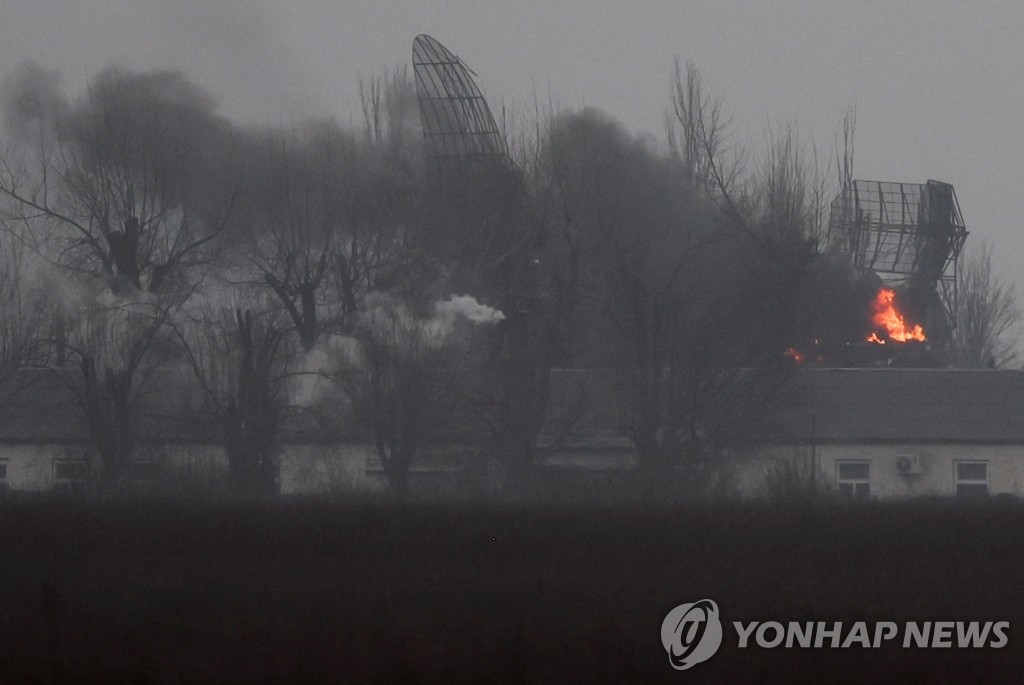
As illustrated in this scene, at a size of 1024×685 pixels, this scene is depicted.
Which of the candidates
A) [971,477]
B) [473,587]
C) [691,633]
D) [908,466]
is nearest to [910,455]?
[908,466]

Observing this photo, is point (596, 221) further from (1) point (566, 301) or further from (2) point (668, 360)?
(2) point (668, 360)

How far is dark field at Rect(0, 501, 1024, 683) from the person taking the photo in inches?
388

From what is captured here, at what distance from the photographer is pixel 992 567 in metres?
15.9

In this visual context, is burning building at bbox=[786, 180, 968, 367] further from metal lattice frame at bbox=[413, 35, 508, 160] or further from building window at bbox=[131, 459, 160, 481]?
building window at bbox=[131, 459, 160, 481]

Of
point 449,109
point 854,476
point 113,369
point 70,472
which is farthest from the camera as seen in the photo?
point 449,109

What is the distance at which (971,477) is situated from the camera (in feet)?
108

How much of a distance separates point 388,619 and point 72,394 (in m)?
25.1

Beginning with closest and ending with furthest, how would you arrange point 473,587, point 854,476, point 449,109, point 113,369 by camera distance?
A: 1. point 473,587
2. point 854,476
3. point 113,369
4. point 449,109

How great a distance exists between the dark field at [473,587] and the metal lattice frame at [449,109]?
77.2 ft

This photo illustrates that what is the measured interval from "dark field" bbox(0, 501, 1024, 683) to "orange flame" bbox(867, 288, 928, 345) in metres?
26.8

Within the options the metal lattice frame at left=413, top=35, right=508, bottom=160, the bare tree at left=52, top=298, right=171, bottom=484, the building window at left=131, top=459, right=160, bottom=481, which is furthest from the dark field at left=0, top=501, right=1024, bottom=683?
the metal lattice frame at left=413, top=35, right=508, bottom=160

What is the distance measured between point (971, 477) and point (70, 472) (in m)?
20.4

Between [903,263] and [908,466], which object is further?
[903,263]

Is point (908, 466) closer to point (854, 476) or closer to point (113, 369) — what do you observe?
point (854, 476)
